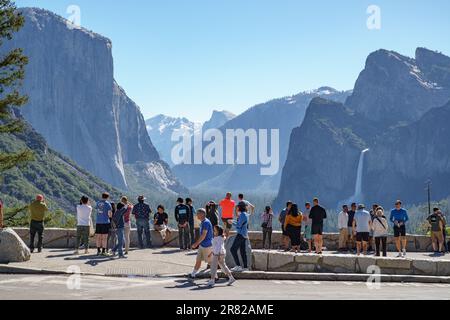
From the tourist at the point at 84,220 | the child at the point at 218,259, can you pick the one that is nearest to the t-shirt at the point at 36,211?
the tourist at the point at 84,220

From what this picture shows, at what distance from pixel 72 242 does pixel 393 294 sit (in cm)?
1233

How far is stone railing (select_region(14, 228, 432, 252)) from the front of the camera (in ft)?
68.1

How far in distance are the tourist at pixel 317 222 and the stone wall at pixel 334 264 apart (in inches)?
122

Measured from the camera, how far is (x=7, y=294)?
1100 cm

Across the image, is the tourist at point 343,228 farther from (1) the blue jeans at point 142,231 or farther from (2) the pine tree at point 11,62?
(2) the pine tree at point 11,62

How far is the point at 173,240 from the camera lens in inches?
867

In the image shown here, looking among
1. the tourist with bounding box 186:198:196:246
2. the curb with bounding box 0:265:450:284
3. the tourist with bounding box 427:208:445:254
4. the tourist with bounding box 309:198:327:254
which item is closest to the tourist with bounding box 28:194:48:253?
the curb with bounding box 0:265:450:284

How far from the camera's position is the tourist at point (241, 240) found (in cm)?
1483

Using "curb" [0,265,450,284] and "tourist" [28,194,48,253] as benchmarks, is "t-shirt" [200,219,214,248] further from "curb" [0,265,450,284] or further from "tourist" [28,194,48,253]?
"tourist" [28,194,48,253]

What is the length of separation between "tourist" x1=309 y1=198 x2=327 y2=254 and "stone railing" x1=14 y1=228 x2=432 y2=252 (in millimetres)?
3798

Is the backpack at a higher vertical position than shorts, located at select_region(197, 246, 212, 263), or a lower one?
higher

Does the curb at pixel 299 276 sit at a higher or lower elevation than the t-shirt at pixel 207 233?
lower

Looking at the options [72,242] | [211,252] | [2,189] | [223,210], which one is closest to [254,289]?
[211,252]

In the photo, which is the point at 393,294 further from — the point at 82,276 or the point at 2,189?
the point at 2,189
